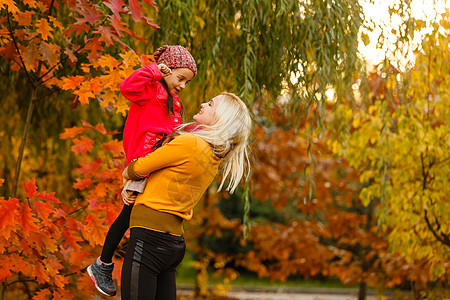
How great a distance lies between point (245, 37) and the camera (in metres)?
3.59

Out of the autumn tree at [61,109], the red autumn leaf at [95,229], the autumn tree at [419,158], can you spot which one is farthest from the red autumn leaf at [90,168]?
the autumn tree at [419,158]

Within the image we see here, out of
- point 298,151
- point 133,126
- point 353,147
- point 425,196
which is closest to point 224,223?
point 298,151

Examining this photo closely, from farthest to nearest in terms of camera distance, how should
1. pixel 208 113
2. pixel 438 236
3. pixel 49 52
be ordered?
pixel 438 236, pixel 49 52, pixel 208 113

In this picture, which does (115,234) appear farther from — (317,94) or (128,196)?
(317,94)

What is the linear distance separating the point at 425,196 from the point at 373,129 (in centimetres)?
86

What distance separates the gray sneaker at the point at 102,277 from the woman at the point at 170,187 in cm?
18

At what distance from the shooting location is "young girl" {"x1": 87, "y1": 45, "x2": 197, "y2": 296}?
2.06m

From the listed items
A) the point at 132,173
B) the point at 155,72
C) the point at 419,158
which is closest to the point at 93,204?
the point at 132,173

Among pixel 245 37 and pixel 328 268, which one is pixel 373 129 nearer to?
pixel 245 37

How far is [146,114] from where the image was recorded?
6.84 ft

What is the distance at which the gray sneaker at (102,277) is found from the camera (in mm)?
2084

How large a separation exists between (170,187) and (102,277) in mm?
510

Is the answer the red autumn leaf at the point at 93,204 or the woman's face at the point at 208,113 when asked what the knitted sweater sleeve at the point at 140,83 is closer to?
the woman's face at the point at 208,113

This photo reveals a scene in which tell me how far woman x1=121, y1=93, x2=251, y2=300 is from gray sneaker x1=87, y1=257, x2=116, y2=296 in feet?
0.57
